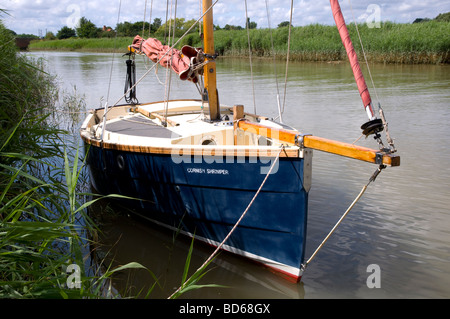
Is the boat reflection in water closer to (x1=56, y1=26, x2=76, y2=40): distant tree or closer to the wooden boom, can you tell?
the wooden boom

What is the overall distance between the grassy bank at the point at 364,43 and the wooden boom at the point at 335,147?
21.6m

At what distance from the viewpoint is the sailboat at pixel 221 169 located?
13.1ft

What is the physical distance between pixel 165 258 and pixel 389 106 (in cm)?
957

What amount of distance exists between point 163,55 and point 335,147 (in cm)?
→ 314

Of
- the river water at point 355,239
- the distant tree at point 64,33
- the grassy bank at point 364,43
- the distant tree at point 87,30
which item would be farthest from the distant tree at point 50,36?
the river water at point 355,239

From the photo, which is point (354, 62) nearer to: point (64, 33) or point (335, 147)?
point (335, 147)

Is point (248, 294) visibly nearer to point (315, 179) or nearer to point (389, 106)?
point (315, 179)

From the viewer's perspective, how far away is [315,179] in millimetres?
7008

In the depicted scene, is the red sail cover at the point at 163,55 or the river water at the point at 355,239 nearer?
the river water at the point at 355,239

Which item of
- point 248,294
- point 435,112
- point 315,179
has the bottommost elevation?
point 248,294

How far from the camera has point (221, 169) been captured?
14.3 feet

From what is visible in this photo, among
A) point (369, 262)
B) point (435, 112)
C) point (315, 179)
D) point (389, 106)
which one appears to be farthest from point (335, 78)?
point (369, 262)

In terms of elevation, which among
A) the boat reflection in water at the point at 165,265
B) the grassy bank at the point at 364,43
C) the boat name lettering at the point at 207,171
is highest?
the grassy bank at the point at 364,43

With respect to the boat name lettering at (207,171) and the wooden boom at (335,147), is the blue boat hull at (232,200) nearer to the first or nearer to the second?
the boat name lettering at (207,171)
